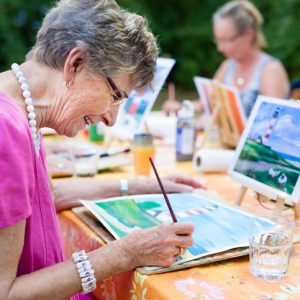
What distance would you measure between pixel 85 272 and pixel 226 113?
1642 mm

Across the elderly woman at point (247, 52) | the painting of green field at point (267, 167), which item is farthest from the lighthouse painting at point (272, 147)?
the elderly woman at point (247, 52)

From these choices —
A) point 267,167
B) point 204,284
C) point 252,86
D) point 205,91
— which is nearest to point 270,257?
point 204,284

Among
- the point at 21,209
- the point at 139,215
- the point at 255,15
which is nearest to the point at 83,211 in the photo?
the point at 139,215

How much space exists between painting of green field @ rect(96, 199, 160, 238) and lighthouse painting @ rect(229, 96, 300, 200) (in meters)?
0.33

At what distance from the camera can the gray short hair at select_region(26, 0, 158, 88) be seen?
48.9 inches

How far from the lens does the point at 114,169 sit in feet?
7.61

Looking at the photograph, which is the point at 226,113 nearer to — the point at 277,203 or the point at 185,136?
the point at 185,136

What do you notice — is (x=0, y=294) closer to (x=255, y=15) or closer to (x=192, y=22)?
(x=255, y=15)

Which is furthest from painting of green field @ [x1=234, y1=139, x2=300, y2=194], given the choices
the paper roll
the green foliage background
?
the green foliage background

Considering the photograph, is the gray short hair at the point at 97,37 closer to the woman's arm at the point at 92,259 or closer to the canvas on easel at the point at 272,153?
the woman's arm at the point at 92,259

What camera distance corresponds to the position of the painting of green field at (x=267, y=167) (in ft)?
5.13

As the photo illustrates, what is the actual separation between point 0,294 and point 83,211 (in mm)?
623

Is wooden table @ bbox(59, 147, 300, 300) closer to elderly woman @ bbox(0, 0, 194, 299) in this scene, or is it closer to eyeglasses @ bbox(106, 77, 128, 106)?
elderly woman @ bbox(0, 0, 194, 299)

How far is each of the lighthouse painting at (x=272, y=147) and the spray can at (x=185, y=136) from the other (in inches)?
25.9
